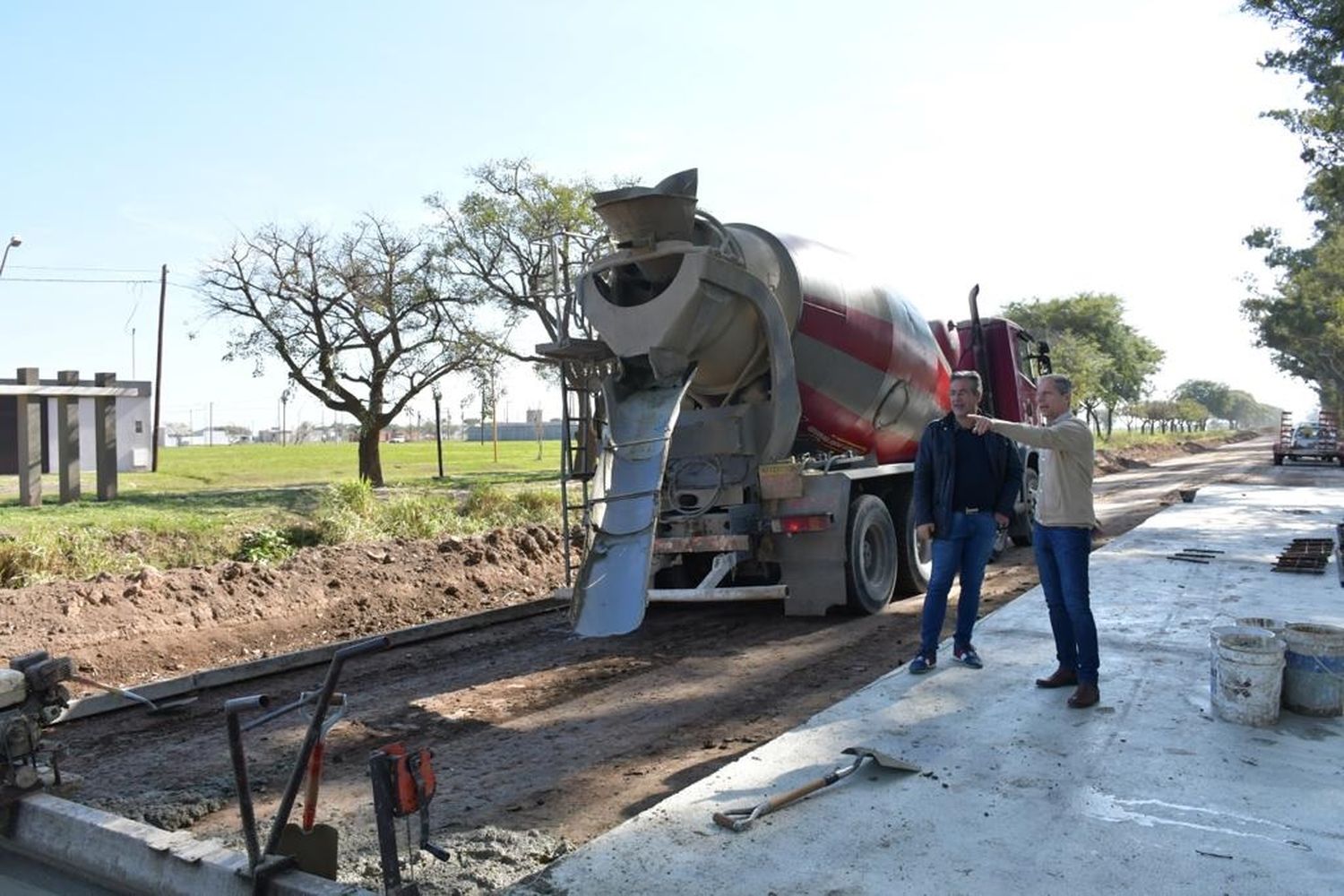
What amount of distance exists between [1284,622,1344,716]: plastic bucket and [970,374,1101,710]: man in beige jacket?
94cm

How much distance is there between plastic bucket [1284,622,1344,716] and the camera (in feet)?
15.9

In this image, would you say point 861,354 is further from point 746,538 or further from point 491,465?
point 491,465

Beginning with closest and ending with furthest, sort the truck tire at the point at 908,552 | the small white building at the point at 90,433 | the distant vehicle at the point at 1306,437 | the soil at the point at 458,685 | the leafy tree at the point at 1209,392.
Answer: the soil at the point at 458,685, the truck tire at the point at 908,552, the small white building at the point at 90,433, the distant vehicle at the point at 1306,437, the leafy tree at the point at 1209,392

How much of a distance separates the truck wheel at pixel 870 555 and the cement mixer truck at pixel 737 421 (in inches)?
0.7

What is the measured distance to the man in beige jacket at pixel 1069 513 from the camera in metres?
5.27

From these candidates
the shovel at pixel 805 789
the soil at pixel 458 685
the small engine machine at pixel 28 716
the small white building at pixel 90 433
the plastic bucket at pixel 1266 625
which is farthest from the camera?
the small white building at pixel 90 433

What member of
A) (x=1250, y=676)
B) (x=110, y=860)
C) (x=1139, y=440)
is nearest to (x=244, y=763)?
(x=110, y=860)

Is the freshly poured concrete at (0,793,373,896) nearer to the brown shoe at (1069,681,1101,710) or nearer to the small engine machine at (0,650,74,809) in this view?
the small engine machine at (0,650,74,809)

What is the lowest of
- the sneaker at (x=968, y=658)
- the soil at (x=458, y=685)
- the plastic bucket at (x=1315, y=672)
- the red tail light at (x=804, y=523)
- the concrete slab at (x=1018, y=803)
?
the soil at (x=458, y=685)

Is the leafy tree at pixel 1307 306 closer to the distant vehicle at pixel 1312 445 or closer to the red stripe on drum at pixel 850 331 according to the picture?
the distant vehicle at pixel 1312 445

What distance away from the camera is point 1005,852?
354cm

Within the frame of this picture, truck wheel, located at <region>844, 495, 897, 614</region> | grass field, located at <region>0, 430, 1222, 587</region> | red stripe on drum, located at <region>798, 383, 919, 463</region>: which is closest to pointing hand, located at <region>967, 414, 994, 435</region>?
truck wheel, located at <region>844, 495, 897, 614</region>

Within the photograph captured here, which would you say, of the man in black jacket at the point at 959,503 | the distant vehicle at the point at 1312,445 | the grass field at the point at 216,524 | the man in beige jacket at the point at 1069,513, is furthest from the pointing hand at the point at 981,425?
the distant vehicle at the point at 1312,445

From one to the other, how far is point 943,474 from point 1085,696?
1572 millimetres
